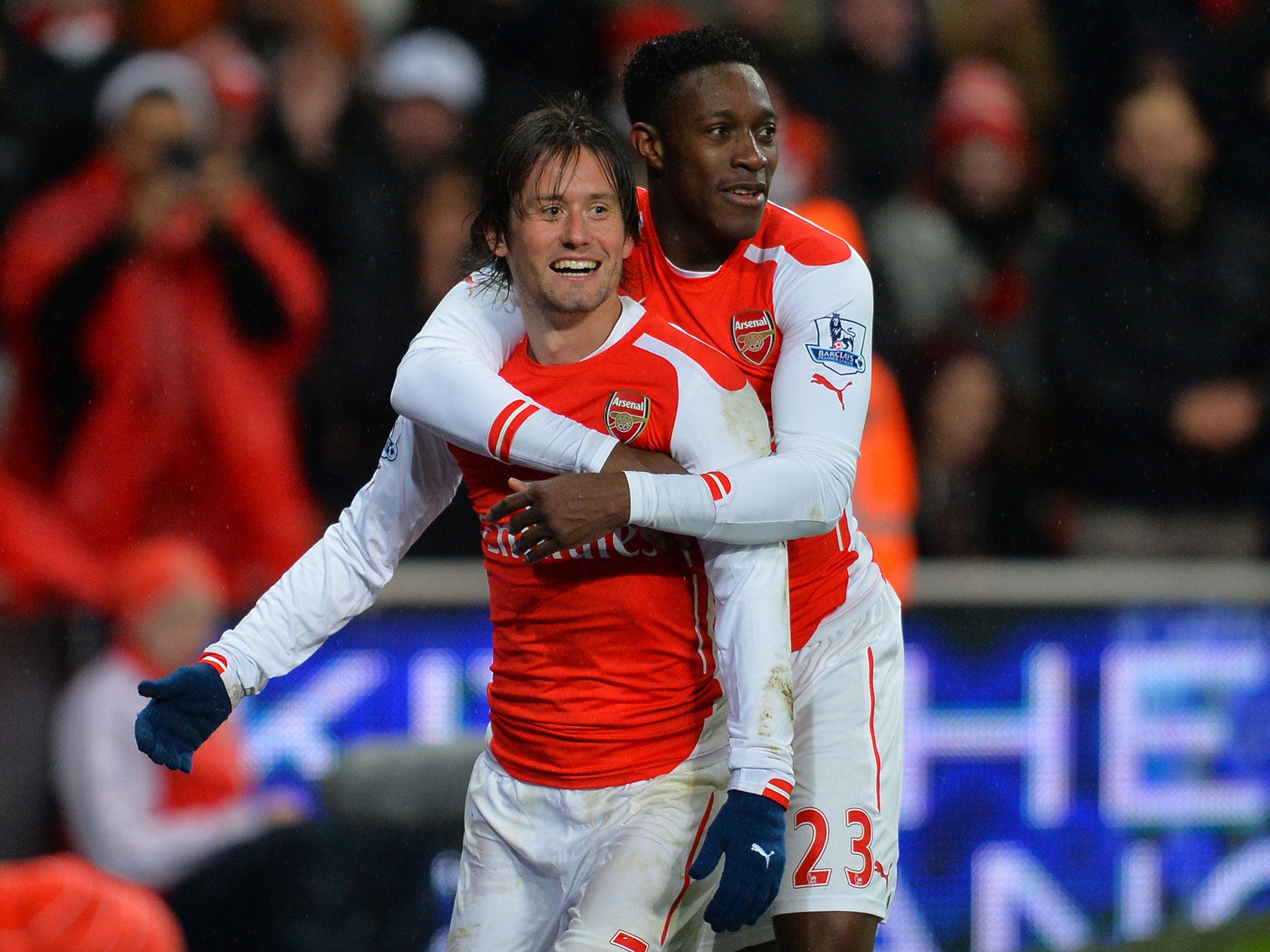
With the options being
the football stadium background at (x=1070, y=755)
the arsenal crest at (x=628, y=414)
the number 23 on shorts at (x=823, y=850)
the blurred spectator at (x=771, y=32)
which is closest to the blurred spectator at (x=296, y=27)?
the blurred spectator at (x=771, y=32)

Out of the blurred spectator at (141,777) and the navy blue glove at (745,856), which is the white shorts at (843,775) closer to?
the navy blue glove at (745,856)

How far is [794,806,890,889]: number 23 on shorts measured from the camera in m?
2.71

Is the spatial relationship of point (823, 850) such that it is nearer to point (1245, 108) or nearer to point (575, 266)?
point (575, 266)

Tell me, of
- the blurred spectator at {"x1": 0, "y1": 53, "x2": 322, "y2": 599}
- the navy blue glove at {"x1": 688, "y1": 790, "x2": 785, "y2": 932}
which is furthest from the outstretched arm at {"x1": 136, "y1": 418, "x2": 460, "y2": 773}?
the blurred spectator at {"x1": 0, "y1": 53, "x2": 322, "y2": 599}

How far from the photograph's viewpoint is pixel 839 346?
8.61 ft

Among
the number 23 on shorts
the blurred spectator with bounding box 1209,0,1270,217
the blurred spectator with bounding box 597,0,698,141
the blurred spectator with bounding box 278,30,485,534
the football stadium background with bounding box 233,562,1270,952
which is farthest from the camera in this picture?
the blurred spectator with bounding box 1209,0,1270,217

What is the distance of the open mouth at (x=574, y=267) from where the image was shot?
2568 mm

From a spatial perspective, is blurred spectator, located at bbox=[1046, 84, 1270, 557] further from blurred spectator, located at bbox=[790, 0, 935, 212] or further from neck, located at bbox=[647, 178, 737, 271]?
neck, located at bbox=[647, 178, 737, 271]

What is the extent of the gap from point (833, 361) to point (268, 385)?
8.73ft

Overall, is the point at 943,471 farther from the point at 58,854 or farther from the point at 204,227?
the point at 58,854

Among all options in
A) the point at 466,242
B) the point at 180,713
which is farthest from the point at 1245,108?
the point at 180,713

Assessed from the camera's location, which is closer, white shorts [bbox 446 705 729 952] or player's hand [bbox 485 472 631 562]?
player's hand [bbox 485 472 631 562]

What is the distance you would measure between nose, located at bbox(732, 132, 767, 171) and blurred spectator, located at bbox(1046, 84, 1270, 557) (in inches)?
105

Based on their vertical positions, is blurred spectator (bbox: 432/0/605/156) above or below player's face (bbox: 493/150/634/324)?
above
